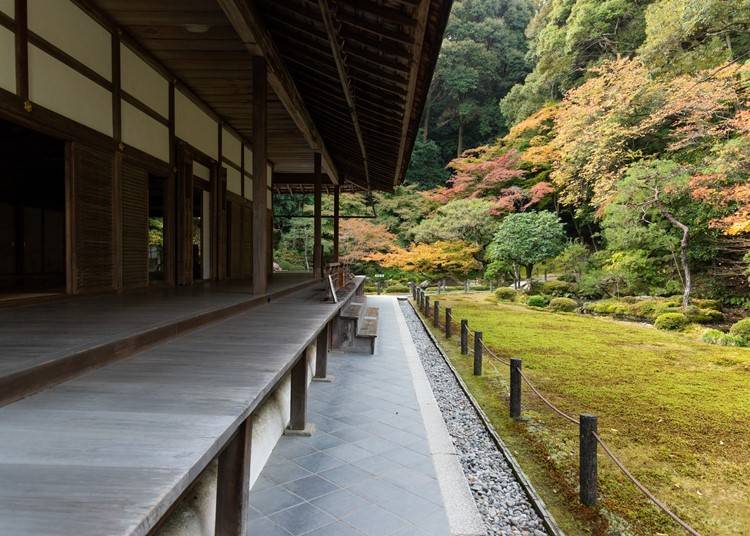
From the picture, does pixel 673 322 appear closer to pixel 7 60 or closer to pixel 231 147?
pixel 231 147

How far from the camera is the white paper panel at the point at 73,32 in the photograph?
12.6ft

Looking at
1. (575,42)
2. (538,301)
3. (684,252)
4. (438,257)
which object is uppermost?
(575,42)

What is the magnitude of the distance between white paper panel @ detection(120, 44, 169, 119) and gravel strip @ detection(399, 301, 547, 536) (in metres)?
5.19

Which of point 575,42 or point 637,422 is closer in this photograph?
point 637,422

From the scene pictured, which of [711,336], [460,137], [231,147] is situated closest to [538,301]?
[711,336]

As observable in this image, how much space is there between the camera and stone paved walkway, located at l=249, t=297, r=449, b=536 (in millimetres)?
2682

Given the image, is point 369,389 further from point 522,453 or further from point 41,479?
point 41,479

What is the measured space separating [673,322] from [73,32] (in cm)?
1307

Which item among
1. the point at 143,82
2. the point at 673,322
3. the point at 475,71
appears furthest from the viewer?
the point at 475,71

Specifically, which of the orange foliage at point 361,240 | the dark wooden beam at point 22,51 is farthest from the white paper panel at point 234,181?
the orange foliage at point 361,240

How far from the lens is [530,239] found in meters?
17.6

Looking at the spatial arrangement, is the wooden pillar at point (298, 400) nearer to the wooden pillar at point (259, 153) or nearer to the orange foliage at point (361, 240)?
the wooden pillar at point (259, 153)

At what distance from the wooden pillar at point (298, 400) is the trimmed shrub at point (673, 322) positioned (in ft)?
35.4

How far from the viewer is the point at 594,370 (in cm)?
697
